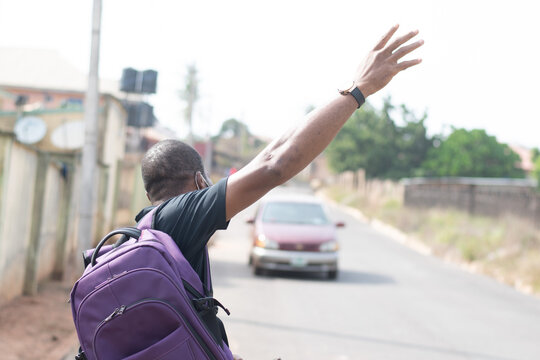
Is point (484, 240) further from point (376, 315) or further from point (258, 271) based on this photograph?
point (376, 315)

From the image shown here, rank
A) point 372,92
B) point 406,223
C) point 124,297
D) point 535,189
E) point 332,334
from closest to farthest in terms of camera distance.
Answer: point 124,297 < point 372,92 < point 332,334 < point 535,189 < point 406,223

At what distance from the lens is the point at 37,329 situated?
25.7 ft

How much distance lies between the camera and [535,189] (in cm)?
2525

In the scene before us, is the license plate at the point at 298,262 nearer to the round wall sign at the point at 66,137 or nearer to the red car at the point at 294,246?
the red car at the point at 294,246

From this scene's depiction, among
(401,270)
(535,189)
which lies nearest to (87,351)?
(401,270)

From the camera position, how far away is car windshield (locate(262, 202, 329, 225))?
14430mm

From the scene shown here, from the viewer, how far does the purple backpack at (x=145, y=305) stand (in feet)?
6.84

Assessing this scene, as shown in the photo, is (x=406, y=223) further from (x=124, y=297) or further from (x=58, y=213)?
(x=124, y=297)

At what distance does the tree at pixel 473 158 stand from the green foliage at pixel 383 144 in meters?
1.52

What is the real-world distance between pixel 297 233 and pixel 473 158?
162ft

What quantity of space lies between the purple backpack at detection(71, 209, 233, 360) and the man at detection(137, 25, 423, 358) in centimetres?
8

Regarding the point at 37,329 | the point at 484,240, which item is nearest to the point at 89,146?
the point at 37,329

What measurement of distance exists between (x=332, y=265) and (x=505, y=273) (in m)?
4.62

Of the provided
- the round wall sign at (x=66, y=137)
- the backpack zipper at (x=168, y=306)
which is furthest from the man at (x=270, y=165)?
the round wall sign at (x=66, y=137)
